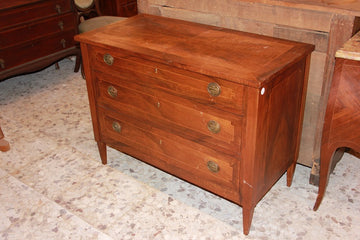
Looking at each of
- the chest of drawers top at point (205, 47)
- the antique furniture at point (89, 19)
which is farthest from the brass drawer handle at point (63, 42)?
the chest of drawers top at point (205, 47)

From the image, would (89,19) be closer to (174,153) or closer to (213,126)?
(174,153)

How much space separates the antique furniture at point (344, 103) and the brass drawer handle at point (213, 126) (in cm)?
55

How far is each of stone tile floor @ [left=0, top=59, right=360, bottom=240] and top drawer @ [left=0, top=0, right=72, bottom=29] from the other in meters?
1.05

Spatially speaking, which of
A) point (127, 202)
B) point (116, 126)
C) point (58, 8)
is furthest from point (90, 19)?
point (127, 202)

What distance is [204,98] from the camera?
6.66 ft

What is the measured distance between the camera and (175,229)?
231 cm

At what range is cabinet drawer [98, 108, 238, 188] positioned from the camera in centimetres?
215

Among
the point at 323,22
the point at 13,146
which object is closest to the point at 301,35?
the point at 323,22

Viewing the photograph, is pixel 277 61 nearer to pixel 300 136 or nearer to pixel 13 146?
pixel 300 136

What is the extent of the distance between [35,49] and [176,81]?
7.55ft

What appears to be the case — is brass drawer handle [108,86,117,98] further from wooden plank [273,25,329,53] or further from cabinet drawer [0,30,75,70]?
cabinet drawer [0,30,75,70]

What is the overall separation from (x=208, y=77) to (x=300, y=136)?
828 millimetres

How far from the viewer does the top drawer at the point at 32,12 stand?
140 inches

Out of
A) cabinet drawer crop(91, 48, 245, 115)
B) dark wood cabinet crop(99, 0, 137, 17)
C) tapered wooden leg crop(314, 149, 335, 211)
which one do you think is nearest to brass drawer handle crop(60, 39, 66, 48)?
dark wood cabinet crop(99, 0, 137, 17)
